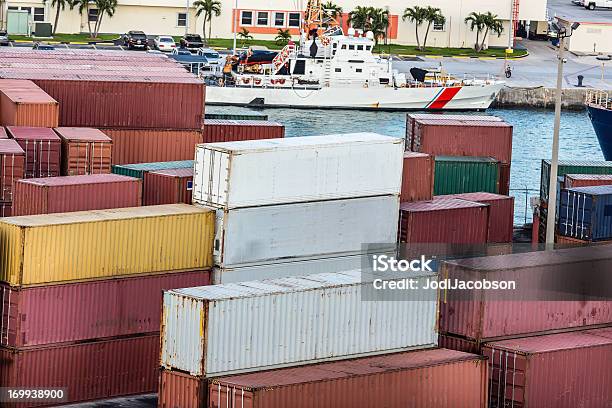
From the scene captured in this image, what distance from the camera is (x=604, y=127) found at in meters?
71.4

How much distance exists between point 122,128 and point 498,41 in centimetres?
6215

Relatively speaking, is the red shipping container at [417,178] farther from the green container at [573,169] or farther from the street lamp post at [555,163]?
the green container at [573,169]

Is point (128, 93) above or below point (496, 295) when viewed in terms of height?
above

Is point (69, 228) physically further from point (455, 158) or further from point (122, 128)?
point (455, 158)

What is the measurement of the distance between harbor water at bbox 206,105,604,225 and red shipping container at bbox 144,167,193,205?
3209 cm

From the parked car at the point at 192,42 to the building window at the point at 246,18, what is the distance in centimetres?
498

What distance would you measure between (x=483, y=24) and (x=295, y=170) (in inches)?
2647

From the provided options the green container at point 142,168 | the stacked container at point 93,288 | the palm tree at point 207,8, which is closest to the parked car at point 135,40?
the palm tree at point 207,8

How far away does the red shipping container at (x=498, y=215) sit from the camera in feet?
146

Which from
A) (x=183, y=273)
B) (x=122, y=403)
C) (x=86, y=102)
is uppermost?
(x=86, y=102)

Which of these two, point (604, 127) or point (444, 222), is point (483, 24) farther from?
point (444, 222)

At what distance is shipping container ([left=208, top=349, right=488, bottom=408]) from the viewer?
2934 centimetres

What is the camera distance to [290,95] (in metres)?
88.9

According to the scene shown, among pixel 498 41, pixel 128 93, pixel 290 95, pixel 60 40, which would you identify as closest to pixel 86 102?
pixel 128 93
